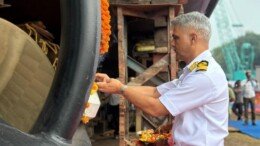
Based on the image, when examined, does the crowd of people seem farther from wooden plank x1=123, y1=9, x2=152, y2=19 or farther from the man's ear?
the man's ear

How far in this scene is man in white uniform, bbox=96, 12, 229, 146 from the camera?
237 centimetres

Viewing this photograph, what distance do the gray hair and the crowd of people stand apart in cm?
1442

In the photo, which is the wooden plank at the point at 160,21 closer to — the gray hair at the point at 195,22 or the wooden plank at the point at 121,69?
the wooden plank at the point at 121,69

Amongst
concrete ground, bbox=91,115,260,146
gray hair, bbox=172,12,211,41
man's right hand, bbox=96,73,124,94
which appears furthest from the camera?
concrete ground, bbox=91,115,260,146

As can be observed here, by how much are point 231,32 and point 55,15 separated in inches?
2316

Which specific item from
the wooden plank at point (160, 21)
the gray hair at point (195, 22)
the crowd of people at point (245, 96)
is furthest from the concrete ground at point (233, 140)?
the gray hair at point (195, 22)

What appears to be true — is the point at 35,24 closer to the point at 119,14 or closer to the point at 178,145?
the point at 178,145

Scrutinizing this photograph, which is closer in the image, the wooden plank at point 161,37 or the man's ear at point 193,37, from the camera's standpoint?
the man's ear at point 193,37

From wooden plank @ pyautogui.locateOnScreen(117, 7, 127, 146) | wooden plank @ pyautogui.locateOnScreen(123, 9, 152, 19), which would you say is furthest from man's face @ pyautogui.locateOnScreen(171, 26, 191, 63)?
wooden plank @ pyautogui.locateOnScreen(123, 9, 152, 19)

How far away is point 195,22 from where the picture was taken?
2.49 m

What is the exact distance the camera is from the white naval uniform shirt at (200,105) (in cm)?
237

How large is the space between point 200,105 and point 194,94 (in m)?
0.08

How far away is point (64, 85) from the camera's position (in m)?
0.51

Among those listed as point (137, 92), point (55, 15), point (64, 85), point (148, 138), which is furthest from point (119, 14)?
point (64, 85)
